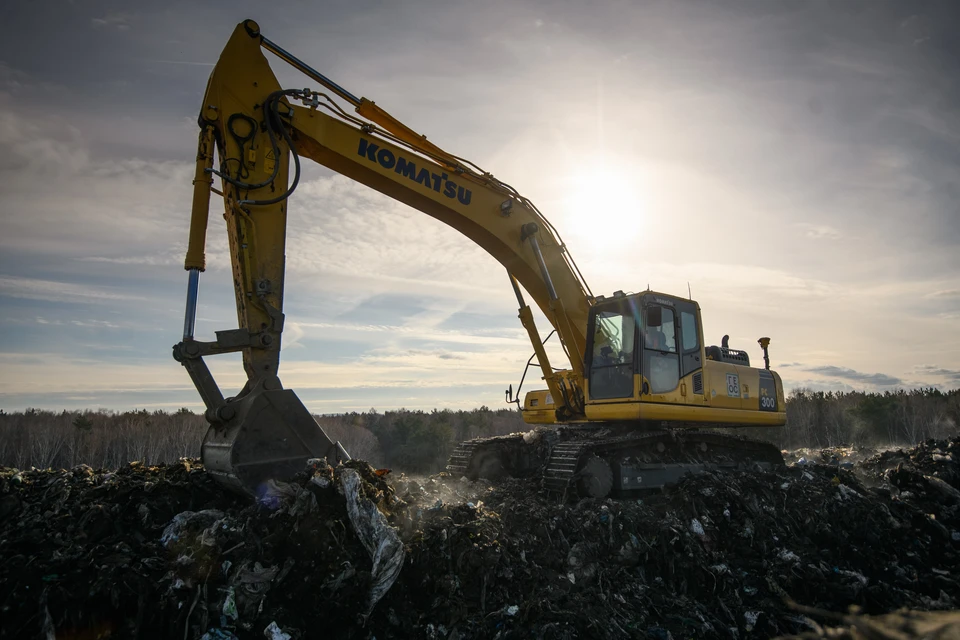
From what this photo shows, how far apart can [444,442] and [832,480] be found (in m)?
18.7

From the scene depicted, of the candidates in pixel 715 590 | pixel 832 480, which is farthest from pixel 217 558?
pixel 832 480

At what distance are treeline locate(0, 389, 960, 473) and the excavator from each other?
15.1 m

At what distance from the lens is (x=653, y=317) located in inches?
332

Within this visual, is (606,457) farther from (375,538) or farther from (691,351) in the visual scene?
(375,538)

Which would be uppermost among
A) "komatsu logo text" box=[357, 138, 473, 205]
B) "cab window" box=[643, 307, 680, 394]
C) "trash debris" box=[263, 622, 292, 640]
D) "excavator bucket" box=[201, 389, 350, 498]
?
"komatsu logo text" box=[357, 138, 473, 205]

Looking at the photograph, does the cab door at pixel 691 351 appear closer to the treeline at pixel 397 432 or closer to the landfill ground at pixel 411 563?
the landfill ground at pixel 411 563

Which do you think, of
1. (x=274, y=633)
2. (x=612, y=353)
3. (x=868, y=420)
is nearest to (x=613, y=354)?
(x=612, y=353)

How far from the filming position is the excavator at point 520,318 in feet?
17.9

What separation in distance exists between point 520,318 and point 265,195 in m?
4.32

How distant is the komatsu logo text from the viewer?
6.96m

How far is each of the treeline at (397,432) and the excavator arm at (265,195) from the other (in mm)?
17369

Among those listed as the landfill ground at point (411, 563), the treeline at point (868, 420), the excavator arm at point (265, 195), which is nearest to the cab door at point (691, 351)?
the landfill ground at point (411, 563)

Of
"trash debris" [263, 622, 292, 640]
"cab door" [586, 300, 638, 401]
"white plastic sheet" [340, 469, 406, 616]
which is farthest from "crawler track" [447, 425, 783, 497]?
"trash debris" [263, 622, 292, 640]

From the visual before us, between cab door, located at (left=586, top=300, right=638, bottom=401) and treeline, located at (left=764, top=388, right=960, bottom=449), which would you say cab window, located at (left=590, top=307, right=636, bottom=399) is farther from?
treeline, located at (left=764, top=388, right=960, bottom=449)
